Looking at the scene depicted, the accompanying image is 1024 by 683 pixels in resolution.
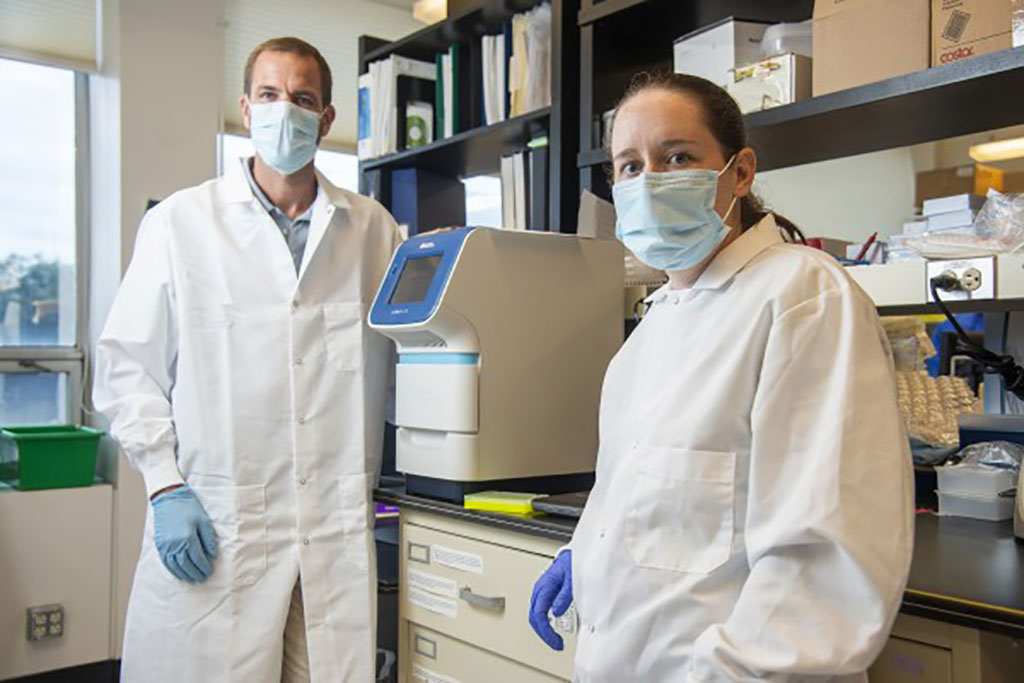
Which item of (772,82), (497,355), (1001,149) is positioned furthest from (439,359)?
(1001,149)

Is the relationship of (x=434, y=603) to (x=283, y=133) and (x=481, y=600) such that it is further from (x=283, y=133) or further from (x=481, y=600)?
(x=283, y=133)

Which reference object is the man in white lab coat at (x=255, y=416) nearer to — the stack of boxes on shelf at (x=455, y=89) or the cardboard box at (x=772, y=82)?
the stack of boxes on shelf at (x=455, y=89)

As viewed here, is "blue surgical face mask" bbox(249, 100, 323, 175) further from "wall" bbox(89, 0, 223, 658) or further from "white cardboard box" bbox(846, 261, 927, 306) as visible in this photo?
"wall" bbox(89, 0, 223, 658)

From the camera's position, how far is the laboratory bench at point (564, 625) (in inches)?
39.4

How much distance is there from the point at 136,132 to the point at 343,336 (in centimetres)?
182

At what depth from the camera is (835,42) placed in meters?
1.62

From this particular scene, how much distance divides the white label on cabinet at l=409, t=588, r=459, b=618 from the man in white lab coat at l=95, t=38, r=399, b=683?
0.09 metres

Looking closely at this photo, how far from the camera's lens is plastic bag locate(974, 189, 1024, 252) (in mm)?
1549

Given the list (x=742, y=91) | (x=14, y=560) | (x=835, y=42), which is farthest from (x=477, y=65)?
(x=14, y=560)

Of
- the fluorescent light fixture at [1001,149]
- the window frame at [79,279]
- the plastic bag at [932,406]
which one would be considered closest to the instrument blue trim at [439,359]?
the plastic bag at [932,406]

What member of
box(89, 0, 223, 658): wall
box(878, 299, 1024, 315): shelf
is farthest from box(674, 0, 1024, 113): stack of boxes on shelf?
box(89, 0, 223, 658): wall

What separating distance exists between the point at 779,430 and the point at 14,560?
273 cm

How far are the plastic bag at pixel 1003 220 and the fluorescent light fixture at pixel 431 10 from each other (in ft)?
5.22

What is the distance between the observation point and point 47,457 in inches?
116
